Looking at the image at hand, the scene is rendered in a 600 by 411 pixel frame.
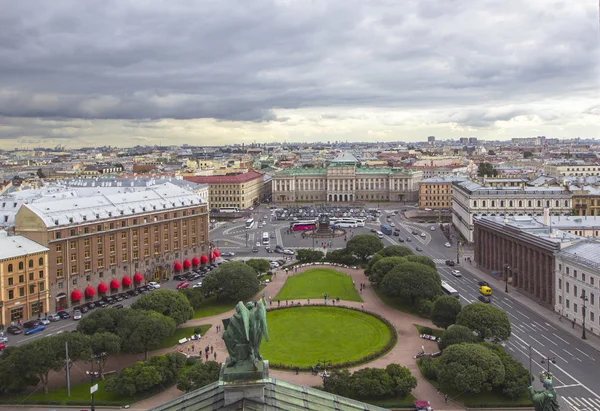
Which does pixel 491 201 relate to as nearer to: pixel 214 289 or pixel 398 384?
pixel 214 289

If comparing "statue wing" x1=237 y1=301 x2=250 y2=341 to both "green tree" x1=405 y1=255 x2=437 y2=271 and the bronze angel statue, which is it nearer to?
the bronze angel statue

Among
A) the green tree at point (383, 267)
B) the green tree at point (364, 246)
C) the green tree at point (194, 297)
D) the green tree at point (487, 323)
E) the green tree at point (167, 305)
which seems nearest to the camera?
the green tree at point (487, 323)

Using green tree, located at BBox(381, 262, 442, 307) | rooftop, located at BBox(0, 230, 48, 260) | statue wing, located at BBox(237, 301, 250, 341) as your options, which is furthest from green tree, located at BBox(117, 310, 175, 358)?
statue wing, located at BBox(237, 301, 250, 341)

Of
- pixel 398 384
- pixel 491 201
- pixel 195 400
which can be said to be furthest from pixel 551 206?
pixel 195 400

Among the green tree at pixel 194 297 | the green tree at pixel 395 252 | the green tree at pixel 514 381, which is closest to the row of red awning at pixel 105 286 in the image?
the green tree at pixel 194 297

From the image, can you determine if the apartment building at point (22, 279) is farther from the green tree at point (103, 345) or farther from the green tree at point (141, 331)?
the green tree at point (103, 345)

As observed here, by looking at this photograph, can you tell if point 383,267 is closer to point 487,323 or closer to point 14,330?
point 487,323
